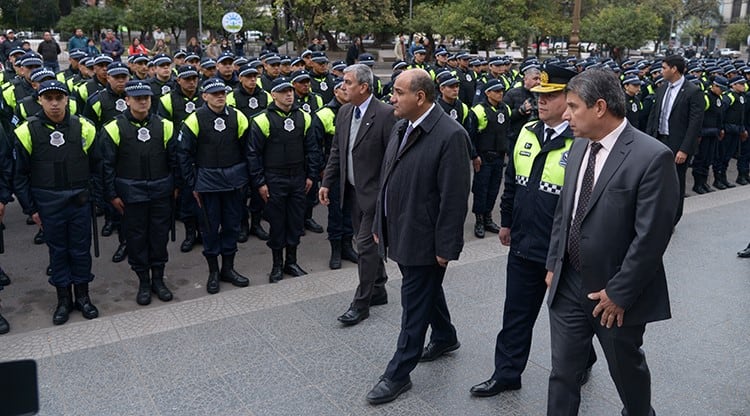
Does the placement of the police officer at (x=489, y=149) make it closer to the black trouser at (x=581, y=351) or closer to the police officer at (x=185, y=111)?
the police officer at (x=185, y=111)

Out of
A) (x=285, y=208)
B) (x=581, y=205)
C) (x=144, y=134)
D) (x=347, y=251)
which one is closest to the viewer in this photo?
(x=581, y=205)

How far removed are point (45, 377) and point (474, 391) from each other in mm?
2911

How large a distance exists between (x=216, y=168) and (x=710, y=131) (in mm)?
8231

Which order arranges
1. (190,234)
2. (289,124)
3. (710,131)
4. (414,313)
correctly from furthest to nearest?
(710,131), (190,234), (289,124), (414,313)

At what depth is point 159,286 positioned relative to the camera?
621 centimetres

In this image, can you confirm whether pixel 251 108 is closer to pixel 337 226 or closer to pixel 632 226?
pixel 337 226

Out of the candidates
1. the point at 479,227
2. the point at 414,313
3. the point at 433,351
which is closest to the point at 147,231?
the point at 433,351

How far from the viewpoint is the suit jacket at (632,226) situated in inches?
115

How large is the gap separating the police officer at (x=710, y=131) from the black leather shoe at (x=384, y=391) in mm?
8278

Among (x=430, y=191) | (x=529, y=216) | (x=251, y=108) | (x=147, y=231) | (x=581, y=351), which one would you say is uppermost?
(x=251, y=108)

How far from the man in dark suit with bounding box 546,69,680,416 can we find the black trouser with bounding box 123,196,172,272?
3.91 metres

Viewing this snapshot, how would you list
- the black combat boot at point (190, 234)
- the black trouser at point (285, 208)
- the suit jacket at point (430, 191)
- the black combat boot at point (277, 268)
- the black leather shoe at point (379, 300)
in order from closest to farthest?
the suit jacket at point (430, 191)
the black leather shoe at point (379, 300)
the black trouser at point (285, 208)
the black combat boot at point (277, 268)
the black combat boot at point (190, 234)

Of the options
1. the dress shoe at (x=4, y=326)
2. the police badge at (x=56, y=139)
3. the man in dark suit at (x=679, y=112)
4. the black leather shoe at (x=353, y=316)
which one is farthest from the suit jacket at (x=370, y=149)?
the man in dark suit at (x=679, y=112)

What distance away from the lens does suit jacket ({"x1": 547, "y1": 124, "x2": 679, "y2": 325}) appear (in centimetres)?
292
